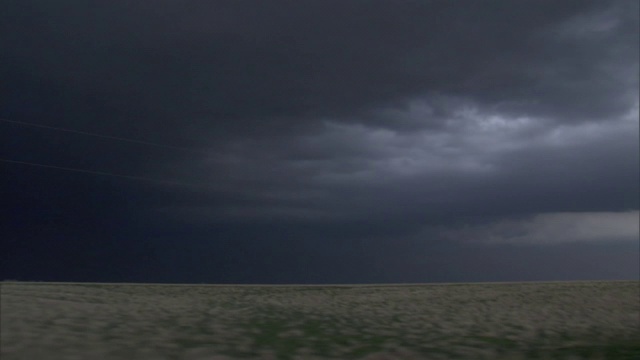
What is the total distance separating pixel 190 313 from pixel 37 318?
5.10 m

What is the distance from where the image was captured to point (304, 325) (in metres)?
21.7

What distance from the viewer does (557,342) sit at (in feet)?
72.3

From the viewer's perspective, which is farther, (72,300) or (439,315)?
(439,315)

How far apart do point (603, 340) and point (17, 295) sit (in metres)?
17.3

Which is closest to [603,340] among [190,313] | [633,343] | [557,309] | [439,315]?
[633,343]

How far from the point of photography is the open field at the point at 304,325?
1600 centimetres

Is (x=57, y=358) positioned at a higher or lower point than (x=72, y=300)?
lower

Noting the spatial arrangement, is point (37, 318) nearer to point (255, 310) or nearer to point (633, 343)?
point (255, 310)

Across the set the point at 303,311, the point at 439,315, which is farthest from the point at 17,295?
the point at 439,315

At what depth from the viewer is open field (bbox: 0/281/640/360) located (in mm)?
16000

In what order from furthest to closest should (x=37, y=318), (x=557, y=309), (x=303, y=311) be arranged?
1. (x=557, y=309)
2. (x=303, y=311)
3. (x=37, y=318)

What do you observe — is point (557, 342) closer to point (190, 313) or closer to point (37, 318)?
point (190, 313)

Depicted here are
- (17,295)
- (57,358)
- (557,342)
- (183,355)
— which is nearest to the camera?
(57,358)

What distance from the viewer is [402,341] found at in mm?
20078
